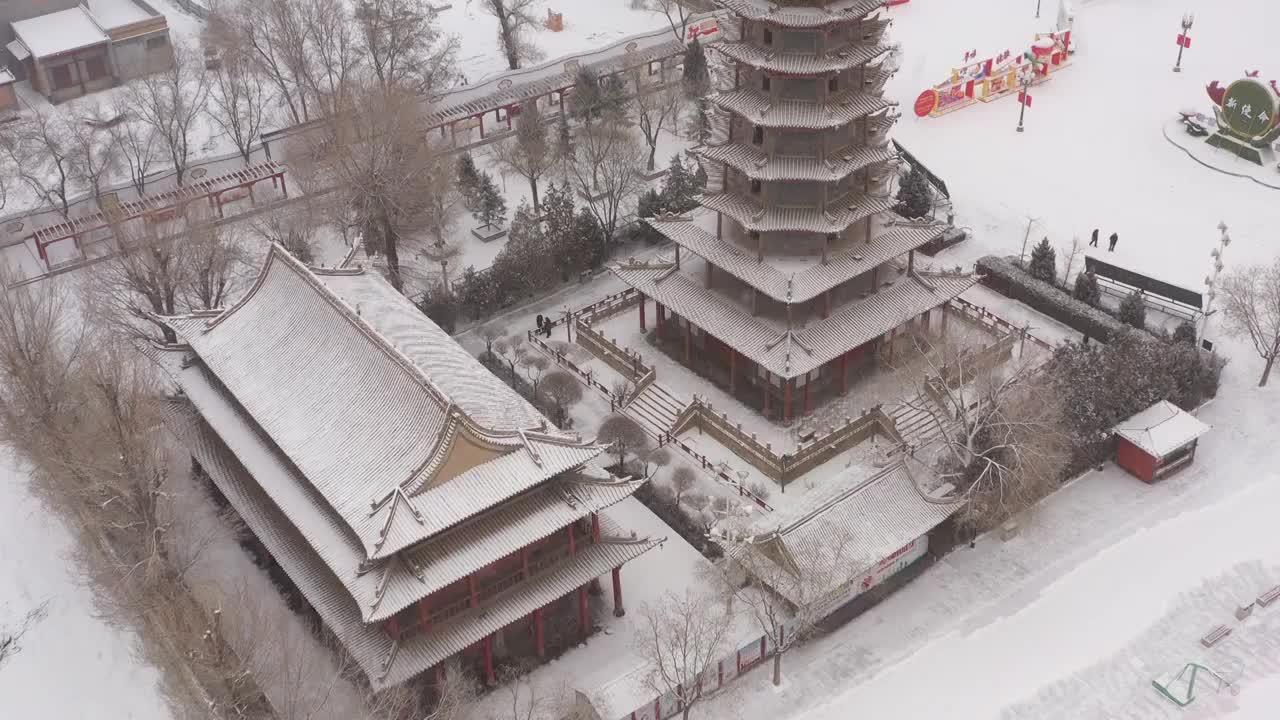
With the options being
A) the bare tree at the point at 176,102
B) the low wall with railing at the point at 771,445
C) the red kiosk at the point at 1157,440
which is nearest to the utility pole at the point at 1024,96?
the red kiosk at the point at 1157,440

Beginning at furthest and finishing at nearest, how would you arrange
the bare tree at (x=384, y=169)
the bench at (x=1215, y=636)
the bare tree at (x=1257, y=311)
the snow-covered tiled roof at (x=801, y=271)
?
the bare tree at (x=384, y=169) → the bare tree at (x=1257, y=311) → the snow-covered tiled roof at (x=801, y=271) → the bench at (x=1215, y=636)

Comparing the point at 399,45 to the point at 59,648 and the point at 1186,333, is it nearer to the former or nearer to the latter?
the point at 59,648

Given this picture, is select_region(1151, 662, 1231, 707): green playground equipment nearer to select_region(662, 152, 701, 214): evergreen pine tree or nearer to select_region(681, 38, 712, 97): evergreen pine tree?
select_region(662, 152, 701, 214): evergreen pine tree

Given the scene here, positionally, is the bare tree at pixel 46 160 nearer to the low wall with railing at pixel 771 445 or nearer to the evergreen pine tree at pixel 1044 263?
the low wall with railing at pixel 771 445

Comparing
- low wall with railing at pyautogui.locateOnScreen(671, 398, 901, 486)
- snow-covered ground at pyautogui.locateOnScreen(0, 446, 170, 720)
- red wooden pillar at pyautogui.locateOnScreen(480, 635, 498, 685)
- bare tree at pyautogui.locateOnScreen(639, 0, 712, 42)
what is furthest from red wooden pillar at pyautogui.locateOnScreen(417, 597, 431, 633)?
bare tree at pyautogui.locateOnScreen(639, 0, 712, 42)

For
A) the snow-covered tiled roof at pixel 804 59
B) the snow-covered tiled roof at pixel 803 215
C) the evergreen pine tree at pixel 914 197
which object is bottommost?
the evergreen pine tree at pixel 914 197

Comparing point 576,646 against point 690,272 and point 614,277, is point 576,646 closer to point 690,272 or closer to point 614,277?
point 690,272
